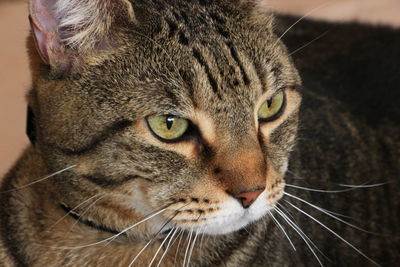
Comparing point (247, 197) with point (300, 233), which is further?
point (300, 233)

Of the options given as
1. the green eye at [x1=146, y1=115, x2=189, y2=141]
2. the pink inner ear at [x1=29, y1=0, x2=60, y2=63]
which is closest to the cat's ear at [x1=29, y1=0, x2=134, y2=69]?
the pink inner ear at [x1=29, y1=0, x2=60, y2=63]

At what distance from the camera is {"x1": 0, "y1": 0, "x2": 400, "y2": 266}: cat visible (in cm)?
141

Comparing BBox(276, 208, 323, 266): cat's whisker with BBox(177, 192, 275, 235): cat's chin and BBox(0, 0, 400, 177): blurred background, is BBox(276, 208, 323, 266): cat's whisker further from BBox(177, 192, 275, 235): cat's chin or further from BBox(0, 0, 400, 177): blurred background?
BBox(0, 0, 400, 177): blurred background

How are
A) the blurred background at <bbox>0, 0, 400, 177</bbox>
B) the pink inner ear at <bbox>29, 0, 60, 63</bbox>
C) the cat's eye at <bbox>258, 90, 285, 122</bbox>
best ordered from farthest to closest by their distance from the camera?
the blurred background at <bbox>0, 0, 400, 177</bbox>
the cat's eye at <bbox>258, 90, 285, 122</bbox>
the pink inner ear at <bbox>29, 0, 60, 63</bbox>

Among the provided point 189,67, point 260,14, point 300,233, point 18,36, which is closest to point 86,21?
point 189,67

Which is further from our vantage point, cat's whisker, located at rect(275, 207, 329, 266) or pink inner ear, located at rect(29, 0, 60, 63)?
cat's whisker, located at rect(275, 207, 329, 266)

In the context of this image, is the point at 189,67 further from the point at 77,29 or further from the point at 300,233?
the point at 300,233

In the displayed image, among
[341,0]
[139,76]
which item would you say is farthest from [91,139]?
[341,0]

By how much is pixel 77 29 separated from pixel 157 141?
0.31 metres

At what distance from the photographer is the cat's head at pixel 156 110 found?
1405mm

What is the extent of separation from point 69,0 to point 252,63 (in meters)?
0.43

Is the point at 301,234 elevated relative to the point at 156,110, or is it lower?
lower

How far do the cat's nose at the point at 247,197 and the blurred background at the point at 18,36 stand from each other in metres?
1.52

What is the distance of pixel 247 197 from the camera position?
4.60 ft
